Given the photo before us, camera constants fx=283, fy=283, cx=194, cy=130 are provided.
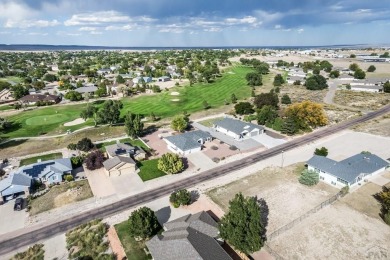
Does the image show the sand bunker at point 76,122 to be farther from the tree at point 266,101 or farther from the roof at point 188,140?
the tree at point 266,101

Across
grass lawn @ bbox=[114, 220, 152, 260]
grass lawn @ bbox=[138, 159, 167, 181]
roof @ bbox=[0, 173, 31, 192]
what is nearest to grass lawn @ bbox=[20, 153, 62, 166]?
roof @ bbox=[0, 173, 31, 192]

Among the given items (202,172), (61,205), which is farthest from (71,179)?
(202,172)

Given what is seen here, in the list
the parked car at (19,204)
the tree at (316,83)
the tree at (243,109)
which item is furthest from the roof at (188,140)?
the tree at (316,83)

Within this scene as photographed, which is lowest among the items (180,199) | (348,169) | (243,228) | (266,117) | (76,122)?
(76,122)

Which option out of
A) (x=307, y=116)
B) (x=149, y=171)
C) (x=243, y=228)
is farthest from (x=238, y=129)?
(x=243, y=228)

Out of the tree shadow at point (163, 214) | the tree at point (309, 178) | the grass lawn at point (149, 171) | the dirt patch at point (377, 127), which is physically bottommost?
the grass lawn at point (149, 171)

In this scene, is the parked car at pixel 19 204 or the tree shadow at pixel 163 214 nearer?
the tree shadow at pixel 163 214

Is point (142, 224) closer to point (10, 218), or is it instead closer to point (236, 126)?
point (10, 218)
